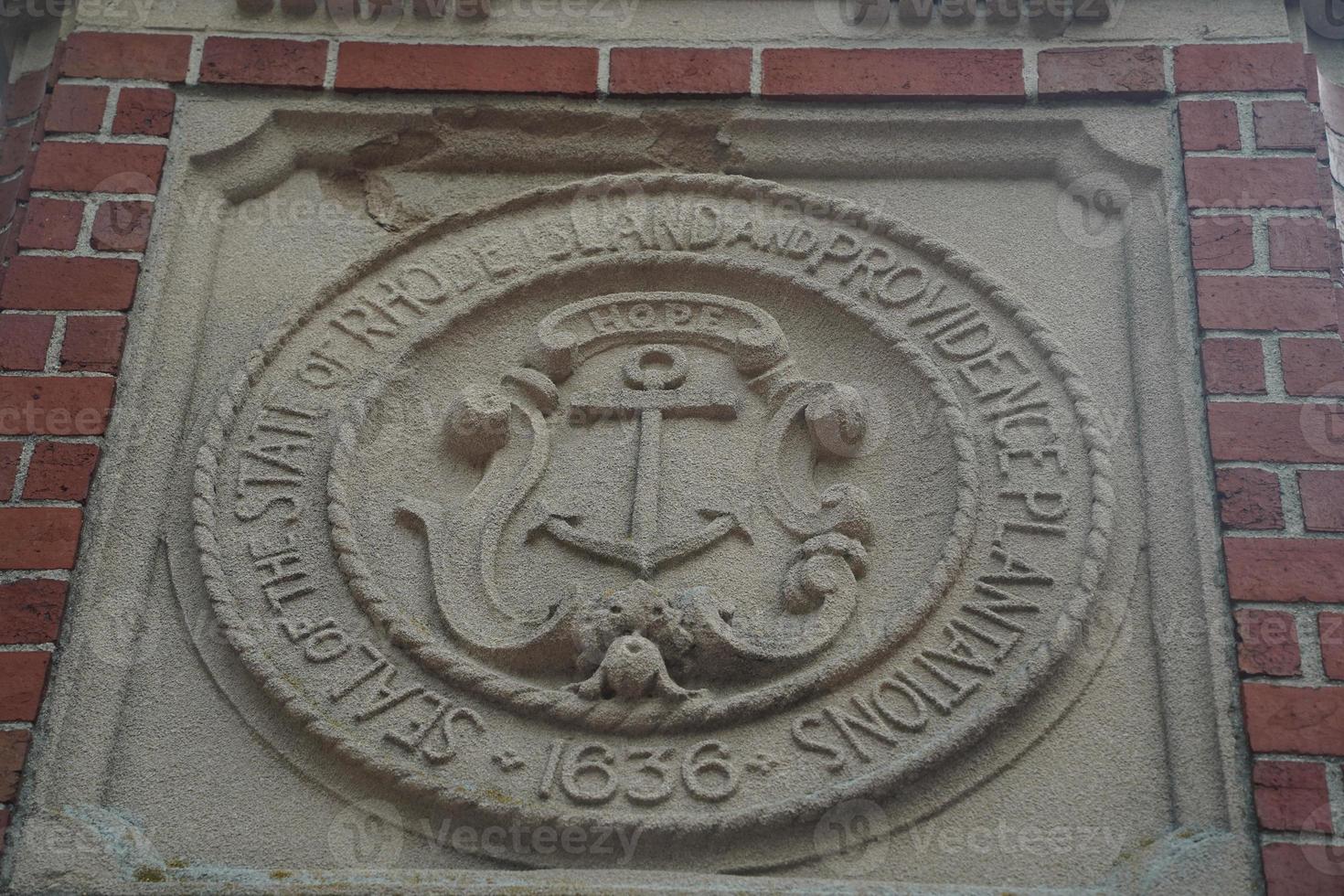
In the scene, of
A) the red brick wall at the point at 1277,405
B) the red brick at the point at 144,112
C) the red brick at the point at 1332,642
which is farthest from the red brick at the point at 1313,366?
the red brick at the point at 144,112

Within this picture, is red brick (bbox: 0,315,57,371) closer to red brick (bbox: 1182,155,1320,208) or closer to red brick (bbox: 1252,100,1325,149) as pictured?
red brick (bbox: 1182,155,1320,208)

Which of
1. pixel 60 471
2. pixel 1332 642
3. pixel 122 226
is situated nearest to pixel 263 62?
pixel 122 226

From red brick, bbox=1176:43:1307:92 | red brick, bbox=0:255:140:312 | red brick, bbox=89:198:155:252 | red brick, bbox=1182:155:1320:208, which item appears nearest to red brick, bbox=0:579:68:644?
red brick, bbox=0:255:140:312

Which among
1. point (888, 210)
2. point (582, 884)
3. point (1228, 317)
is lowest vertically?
point (582, 884)

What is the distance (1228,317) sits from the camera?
288 centimetres

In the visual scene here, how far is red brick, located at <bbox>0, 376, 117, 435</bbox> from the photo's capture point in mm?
2846

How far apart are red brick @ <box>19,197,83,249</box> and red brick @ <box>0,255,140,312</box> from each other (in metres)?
0.04

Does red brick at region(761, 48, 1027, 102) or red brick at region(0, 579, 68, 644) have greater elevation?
red brick at region(761, 48, 1027, 102)

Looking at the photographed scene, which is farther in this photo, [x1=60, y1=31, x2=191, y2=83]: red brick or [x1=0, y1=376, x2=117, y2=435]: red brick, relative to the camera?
[x1=60, y1=31, x2=191, y2=83]: red brick

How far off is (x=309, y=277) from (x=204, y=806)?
3.44 feet

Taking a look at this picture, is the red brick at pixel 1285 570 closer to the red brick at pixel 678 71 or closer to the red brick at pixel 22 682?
the red brick at pixel 678 71

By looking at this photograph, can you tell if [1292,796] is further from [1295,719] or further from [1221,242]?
[1221,242]

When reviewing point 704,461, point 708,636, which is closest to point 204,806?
point 708,636

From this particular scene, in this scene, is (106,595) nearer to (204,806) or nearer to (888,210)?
(204,806)
